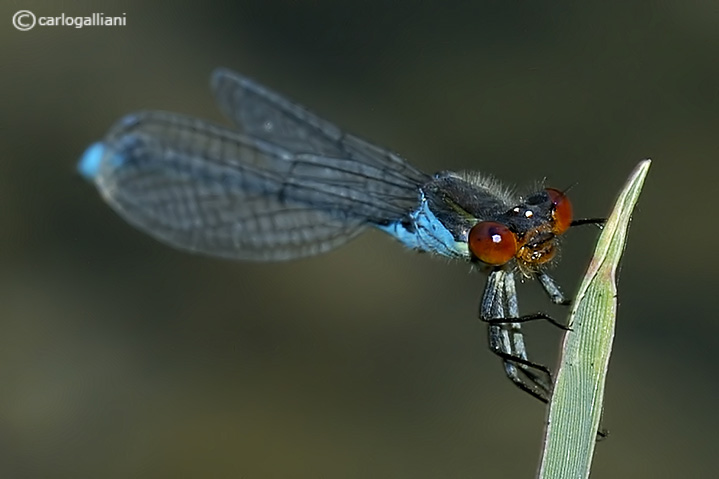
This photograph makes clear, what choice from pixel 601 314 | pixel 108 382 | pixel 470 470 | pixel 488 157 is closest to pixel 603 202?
pixel 488 157

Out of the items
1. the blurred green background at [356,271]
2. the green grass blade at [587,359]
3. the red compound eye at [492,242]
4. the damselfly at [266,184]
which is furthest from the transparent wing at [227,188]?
the blurred green background at [356,271]

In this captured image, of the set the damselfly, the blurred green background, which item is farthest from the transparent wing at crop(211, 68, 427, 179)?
the blurred green background

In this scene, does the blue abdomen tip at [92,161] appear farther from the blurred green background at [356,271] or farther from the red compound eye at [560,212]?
the blurred green background at [356,271]

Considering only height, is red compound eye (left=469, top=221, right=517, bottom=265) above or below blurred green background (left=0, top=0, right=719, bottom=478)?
below

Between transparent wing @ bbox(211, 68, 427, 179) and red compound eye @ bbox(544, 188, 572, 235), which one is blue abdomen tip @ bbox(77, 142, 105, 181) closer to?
transparent wing @ bbox(211, 68, 427, 179)

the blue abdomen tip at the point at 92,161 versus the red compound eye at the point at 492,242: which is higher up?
the blue abdomen tip at the point at 92,161

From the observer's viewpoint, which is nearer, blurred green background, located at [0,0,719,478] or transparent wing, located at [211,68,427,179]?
transparent wing, located at [211,68,427,179]

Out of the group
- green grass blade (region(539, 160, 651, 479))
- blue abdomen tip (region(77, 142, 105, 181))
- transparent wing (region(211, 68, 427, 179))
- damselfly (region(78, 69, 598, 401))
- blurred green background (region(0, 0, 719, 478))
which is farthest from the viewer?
blurred green background (region(0, 0, 719, 478))

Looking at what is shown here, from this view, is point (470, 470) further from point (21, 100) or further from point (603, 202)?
point (21, 100)
